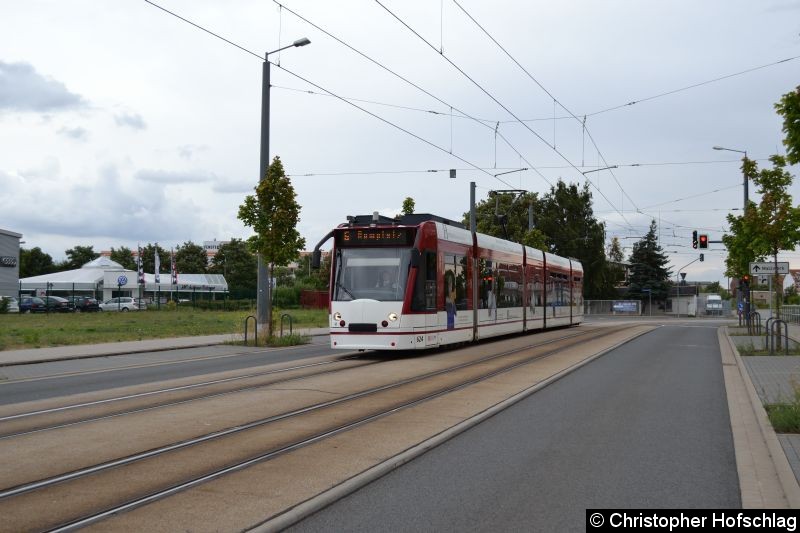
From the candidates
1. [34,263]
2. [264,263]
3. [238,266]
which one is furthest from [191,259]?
[264,263]

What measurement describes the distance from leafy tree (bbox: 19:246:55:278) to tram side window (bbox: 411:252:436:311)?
106 metres

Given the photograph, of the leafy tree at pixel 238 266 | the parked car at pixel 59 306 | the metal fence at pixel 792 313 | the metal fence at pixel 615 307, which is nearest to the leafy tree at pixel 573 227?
the metal fence at pixel 615 307

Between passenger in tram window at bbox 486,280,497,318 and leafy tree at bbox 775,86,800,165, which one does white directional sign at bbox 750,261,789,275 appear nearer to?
passenger in tram window at bbox 486,280,497,318

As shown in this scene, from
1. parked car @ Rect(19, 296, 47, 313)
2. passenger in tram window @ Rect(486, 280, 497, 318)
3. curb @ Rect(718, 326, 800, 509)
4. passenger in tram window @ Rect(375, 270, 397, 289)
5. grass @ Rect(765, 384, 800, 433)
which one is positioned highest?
passenger in tram window @ Rect(375, 270, 397, 289)

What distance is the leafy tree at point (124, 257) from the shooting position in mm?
115500

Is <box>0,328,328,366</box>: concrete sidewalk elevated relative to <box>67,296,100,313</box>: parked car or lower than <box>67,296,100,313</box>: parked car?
lower

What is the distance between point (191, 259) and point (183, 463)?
10704 centimetres

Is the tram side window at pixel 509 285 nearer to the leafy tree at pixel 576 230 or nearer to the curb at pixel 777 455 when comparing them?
the curb at pixel 777 455

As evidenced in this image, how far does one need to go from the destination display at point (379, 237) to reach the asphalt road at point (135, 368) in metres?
3.47

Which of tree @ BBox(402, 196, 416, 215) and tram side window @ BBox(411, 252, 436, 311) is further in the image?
tree @ BBox(402, 196, 416, 215)

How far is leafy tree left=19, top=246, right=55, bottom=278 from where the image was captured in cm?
11188

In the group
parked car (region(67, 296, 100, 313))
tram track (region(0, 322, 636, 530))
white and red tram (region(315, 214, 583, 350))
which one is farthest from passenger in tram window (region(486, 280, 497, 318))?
parked car (region(67, 296, 100, 313))

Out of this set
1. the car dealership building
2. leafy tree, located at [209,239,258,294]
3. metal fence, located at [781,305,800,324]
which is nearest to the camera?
metal fence, located at [781,305,800,324]

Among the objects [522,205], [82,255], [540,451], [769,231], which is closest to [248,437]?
[540,451]
